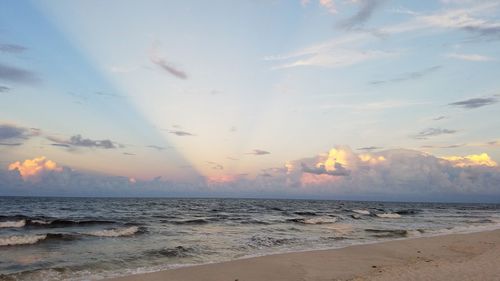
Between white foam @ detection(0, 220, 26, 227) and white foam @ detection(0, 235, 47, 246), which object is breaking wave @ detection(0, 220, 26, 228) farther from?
white foam @ detection(0, 235, 47, 246)

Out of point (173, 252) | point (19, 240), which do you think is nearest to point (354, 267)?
point (173, 252)

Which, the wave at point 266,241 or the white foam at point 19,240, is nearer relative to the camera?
the white foam at point 19,240

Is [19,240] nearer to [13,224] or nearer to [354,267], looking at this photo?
[13,224]

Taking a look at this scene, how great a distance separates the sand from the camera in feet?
41.6

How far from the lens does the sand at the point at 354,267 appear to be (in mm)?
12680

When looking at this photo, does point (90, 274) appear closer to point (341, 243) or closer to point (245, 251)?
point (245, 251)

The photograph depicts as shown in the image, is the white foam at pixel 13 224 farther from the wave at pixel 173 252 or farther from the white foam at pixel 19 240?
the wave at pixel 173 252

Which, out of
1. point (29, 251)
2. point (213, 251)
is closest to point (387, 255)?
point (213, 251)

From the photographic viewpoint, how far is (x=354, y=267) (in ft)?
49.4

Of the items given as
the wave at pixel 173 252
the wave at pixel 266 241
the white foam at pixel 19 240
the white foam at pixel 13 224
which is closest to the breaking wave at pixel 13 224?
the white foam at pixel 13 224

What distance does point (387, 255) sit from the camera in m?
18.4

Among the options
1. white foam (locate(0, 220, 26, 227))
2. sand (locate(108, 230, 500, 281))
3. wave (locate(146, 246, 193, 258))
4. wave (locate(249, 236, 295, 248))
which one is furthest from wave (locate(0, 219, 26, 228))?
sand (locate(108, 230, 500, 281))

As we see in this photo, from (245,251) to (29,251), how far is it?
1044cm

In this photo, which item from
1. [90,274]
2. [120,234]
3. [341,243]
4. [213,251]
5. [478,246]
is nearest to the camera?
[90,274]
